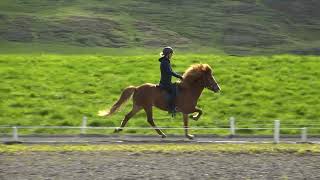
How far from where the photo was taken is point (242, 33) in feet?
356

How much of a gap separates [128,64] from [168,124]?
13.4 meters

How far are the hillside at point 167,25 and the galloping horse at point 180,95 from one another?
58.1m

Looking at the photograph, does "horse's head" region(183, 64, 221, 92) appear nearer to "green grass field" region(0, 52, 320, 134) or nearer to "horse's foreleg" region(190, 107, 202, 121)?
"horse's foreleg" region(190, 107, 202, 121)

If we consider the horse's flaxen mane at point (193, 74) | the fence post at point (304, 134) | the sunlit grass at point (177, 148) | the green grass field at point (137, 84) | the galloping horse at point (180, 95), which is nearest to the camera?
the sunlit grass at point (177, 148)

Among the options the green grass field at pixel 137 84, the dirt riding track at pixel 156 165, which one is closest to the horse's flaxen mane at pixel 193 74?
the green grass field at pixel 137 84

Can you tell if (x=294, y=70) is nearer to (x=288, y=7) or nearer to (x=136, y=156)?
(x=136, y=156)

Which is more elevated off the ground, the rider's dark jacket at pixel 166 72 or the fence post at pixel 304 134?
the rider's dark jacket at pixel 166 72

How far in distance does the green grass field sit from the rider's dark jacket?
3527 mm

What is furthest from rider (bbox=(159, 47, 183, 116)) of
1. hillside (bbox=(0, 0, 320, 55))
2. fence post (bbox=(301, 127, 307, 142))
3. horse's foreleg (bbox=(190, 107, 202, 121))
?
hillside (bbox=(0, 0, 320, 55))

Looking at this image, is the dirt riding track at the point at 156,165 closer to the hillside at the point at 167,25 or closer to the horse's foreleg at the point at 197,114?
the horse's foreleg at the point at 197,114

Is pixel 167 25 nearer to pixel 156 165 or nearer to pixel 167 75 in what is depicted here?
pixel 167 75

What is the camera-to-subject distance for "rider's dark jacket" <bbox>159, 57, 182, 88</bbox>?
22359 millimetres

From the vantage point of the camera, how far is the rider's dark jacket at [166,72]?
22.4 m

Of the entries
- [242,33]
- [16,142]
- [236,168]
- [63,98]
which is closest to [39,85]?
[63,98]
